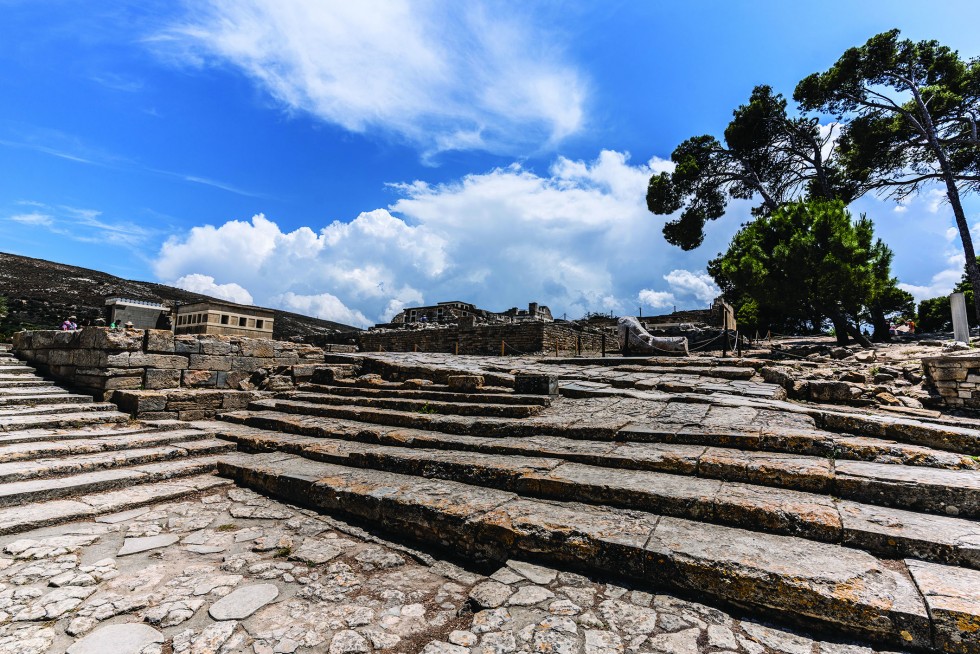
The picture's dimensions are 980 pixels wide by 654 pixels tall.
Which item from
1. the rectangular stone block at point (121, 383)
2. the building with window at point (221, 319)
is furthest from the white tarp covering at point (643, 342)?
the building with window at point (221, 319)

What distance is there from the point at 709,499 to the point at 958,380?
764 centimetres

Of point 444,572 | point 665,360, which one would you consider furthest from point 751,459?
point 665,360

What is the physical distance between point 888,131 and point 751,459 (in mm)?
21092

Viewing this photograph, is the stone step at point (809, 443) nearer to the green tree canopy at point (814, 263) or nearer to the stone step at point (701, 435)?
the stone step at point (701, 435)

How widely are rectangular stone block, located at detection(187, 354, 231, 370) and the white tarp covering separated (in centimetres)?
1023

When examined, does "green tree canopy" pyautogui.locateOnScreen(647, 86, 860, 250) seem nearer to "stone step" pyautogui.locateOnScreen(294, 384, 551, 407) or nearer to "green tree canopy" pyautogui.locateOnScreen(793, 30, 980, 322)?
"green tree canopy" pyautogui.locateOnScreen(793, 30, 980, 322)

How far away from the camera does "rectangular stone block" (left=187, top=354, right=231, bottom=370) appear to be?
7570 millimetres

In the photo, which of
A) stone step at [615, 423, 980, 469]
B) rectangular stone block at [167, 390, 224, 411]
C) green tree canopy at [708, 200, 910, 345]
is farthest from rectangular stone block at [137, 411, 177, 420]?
green tree canopy at [708, 200, 910, 345]

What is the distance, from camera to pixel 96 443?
492cm

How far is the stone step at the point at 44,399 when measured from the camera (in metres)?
5.91

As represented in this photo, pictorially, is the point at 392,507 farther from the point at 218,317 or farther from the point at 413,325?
the point at 218,317

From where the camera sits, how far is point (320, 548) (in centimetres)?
322

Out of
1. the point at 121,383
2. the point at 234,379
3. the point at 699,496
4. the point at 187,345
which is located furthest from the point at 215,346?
the point at 699,496

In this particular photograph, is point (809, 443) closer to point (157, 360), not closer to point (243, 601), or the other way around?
point (243, 601)
